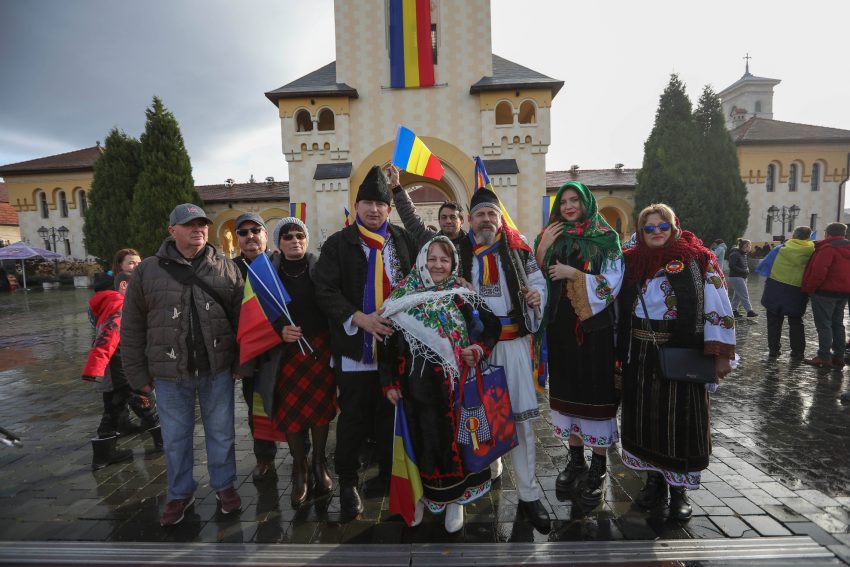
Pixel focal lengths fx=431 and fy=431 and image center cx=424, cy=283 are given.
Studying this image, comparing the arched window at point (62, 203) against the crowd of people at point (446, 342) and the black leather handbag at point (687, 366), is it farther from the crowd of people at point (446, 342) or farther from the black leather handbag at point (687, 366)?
the black leather handbag at point (687, 366)

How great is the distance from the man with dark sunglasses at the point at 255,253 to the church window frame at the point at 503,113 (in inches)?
604

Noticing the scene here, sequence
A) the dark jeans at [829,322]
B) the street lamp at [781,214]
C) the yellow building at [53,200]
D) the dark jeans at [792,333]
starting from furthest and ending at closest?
the yellow building at [53,200] < the street lamp at [781,214] < the dark jeans at [792,333] < the dark jeans at [829,322]

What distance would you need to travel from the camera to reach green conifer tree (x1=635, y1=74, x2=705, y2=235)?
22297 millimetres

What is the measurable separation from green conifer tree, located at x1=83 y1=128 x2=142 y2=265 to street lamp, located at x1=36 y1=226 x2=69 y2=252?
6.81m

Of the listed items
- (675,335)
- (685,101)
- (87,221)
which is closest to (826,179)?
(685,101)

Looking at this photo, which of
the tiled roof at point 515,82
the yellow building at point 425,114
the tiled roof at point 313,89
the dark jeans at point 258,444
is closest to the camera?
the dark jeans at point 258,444

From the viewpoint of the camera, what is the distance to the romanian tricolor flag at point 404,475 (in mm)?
2834

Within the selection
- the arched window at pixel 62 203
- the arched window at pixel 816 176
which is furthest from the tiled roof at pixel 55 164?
the arched window at pixel 816 176

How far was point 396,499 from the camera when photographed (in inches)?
114

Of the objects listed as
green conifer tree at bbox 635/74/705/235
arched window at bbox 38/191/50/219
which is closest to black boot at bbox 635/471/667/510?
green conifer tree at bbox 635/74/705/235

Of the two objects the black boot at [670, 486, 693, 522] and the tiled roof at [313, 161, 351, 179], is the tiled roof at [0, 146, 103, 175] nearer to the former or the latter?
the tiled roof at [313, 161, 351, 179]

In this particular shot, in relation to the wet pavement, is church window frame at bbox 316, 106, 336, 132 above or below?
above

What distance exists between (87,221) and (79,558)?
27.8 meters

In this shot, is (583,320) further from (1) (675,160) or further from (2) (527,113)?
(1) (675,160)
